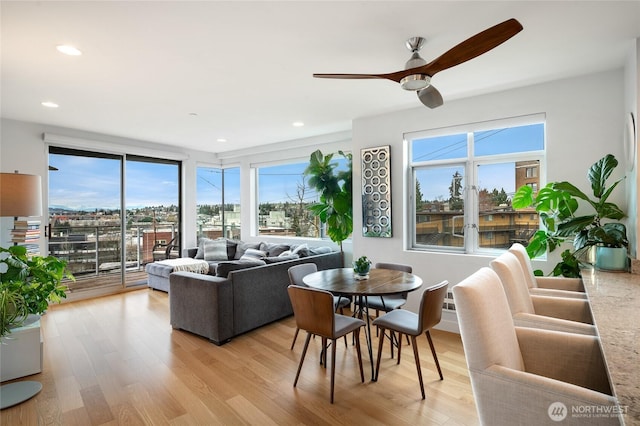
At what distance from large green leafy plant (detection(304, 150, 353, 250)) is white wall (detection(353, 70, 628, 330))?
19cm

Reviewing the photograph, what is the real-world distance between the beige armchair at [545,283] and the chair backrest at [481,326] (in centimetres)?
115

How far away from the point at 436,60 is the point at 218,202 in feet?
20.4

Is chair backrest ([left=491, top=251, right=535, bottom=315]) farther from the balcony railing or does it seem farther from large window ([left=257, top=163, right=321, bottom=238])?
the balcony railing

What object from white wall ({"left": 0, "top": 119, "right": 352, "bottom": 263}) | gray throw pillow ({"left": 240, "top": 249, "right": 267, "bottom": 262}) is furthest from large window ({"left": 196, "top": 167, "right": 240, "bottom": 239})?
gray throw pillow ({"left": 240, "top": 249, "right": 267, "bottom": 262})

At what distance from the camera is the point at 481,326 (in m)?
1.29

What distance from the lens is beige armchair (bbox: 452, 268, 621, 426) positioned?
1087 millimetres

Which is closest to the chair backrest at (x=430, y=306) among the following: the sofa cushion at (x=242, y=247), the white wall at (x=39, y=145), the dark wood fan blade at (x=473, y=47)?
the dark wood fan blade at (x=473, y=47)

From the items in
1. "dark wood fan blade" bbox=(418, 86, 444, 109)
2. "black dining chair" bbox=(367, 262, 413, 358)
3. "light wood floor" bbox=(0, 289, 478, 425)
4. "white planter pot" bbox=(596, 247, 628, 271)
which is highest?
"dark wood fan blade" bbox=(418, 86, 444, 109)

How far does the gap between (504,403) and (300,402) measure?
157 centimetres

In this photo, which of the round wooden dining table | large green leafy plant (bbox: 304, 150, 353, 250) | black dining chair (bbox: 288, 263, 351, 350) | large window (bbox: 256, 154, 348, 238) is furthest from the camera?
large window (bbox: 256, 154, 348, 238)

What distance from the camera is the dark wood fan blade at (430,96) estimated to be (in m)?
2.36

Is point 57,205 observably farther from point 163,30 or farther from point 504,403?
point 504,403

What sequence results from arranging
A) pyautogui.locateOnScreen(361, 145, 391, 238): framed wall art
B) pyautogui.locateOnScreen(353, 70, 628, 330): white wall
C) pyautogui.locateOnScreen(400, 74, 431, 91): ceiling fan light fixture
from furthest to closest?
pyautogui.locateOnScreen(361, 145, 391, 238): framed wall art → pyautogui.locateOnScreen(353, 70, 628, 330): white wall → pyautogui.locateOnScreen(400, 74, 431, 91): ceiling fan light fixture

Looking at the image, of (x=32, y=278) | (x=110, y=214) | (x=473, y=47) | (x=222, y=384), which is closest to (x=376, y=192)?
(x=473, y=47)
